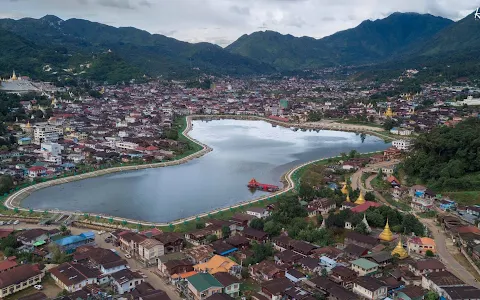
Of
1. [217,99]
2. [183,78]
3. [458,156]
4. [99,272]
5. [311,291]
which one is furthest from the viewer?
[183,78]

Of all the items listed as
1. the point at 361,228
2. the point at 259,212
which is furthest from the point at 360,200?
the point at 259,212

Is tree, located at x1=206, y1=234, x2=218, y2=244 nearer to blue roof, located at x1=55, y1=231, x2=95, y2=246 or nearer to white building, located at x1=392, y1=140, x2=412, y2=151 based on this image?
blue roof, located at x1=55, y1=231, x2=95, y2=246

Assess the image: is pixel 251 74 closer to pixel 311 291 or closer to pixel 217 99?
pixel 217 99

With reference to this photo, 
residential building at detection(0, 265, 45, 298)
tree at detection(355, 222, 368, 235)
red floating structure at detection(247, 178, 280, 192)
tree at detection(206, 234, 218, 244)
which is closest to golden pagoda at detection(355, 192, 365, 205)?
tree at detection(355, 222, 368, 235)

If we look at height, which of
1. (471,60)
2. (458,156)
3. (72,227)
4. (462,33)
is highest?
(462,33)

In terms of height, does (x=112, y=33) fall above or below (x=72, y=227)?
above

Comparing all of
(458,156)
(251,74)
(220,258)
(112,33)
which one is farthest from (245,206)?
(112,33)
